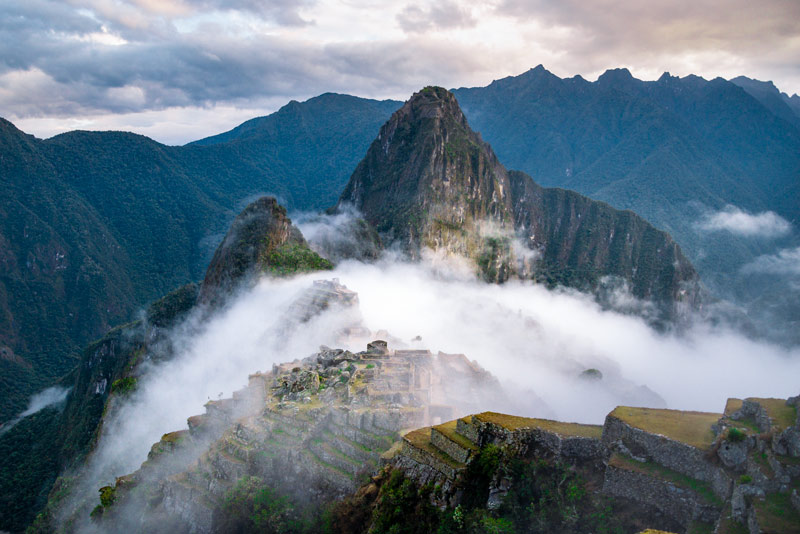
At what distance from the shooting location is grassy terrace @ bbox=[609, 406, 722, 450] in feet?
50.8

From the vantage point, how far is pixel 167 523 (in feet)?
85.3

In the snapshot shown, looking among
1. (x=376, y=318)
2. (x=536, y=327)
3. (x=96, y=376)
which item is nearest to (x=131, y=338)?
(x=96, y=376)

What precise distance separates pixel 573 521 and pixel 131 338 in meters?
108

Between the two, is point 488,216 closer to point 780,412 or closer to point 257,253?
point 257,253

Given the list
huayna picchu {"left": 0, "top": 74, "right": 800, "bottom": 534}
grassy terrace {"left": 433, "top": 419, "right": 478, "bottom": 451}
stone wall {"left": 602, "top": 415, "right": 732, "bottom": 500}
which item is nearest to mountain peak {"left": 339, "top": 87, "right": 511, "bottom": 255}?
huayna picchu {"left": 0, "top": 74, "right": 800, "bottom": 534}

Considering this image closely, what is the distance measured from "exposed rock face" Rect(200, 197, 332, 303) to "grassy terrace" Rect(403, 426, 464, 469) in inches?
2546

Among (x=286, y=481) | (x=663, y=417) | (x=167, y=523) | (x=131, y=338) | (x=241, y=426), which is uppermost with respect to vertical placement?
(x=663, y=417)

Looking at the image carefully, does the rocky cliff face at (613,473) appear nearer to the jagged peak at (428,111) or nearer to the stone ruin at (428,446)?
the stone ruin at (428,446)

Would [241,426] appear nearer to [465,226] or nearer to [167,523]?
[167,523]

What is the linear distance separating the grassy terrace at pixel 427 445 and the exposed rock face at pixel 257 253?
2546 inches

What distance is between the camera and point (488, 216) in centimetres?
16262

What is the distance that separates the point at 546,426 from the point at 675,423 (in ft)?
13.4

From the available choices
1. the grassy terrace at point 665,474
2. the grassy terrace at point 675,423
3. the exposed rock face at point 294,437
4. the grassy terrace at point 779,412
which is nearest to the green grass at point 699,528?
the grassy terrace at point 665,474

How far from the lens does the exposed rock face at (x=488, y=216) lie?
470ft
